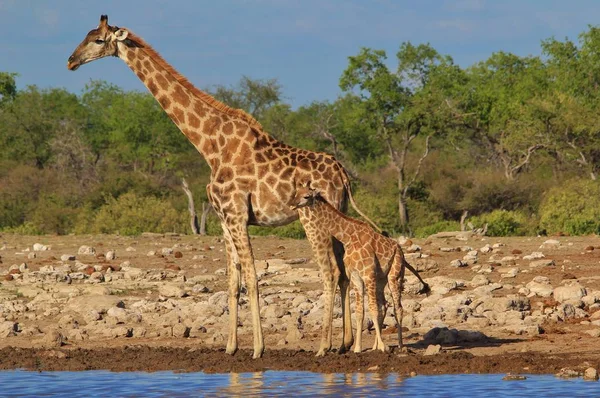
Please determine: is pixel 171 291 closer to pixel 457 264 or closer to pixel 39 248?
pixel 457 264

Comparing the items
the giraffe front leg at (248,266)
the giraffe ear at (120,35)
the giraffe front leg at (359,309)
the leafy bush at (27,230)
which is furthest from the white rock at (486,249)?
the leafy bush at (27,230)

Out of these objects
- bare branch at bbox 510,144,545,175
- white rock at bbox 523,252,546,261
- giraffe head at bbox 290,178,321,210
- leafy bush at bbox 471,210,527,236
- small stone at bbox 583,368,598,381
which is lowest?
A: small stone at bbox 583,368,598,381

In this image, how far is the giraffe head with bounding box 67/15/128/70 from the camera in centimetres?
1293

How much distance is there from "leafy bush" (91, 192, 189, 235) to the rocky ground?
12.4 meters

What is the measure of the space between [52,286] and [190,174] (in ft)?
111

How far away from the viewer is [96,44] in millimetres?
12992

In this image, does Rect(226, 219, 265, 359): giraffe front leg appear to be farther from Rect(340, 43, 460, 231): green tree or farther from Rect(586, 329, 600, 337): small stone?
Rect(340, 43, 460, 231): green tree

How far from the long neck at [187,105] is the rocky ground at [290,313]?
249 centimetres

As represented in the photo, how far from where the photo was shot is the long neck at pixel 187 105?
517 inches

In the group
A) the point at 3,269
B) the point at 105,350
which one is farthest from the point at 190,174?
the point at 105,350

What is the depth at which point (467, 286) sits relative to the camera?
1733 centimetres

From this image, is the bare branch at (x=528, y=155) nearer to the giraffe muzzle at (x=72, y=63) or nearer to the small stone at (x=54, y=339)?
the small stone at (x=54, y=339)

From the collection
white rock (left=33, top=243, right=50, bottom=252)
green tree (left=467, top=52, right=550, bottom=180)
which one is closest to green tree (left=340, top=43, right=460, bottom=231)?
green tree (left=467, top=52, right=550, bottom=180)

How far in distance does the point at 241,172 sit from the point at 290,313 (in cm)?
343
